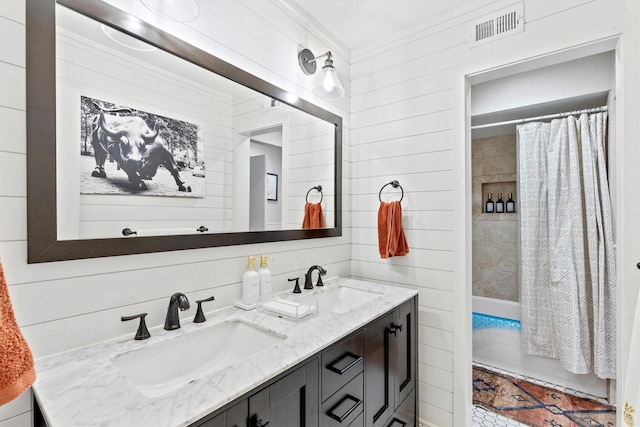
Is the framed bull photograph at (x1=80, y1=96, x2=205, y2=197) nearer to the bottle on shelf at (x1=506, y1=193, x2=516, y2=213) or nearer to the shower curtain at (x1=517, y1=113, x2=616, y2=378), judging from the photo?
the shower curtain at (x1=517, y1=113, x2=616, y2=378)

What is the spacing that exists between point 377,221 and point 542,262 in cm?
146

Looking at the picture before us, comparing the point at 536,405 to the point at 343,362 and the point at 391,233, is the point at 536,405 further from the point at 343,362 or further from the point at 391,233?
the point at 343,362

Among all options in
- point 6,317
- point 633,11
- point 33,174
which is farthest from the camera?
point 633,11

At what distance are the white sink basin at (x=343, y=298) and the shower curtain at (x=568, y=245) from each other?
1563mm

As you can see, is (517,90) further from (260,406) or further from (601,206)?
(260,406)

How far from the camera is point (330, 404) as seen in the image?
3.60 ft

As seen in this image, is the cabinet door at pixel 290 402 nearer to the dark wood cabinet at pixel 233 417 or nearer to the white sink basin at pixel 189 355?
the dark wood cabinet at pixel 233 417

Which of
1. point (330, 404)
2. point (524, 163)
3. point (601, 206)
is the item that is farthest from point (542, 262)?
point (330, 404)

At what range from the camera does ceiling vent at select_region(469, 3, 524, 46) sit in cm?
168

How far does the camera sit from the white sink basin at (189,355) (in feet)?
3.26

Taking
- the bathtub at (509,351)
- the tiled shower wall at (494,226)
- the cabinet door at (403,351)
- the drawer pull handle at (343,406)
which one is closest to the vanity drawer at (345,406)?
the drawer pull handle at (343,406)

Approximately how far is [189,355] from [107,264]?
17.3 inches

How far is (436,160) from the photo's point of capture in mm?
1926

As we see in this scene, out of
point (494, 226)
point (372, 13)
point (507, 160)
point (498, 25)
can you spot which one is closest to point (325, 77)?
point (372, 13)
